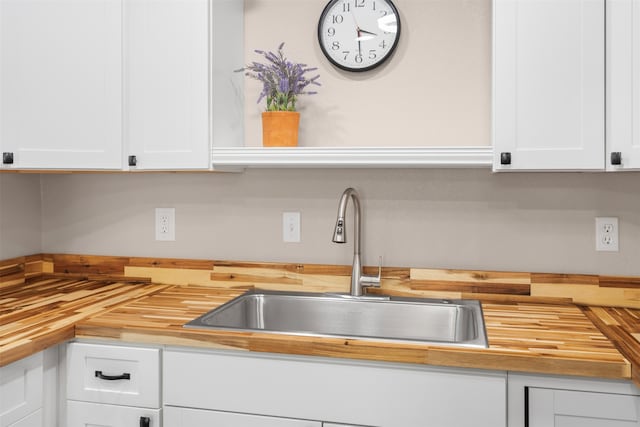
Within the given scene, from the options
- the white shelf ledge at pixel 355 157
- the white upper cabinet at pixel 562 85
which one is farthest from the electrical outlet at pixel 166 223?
the white upper cabinet at pixel 562 85

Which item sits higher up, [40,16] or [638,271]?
[40,16]

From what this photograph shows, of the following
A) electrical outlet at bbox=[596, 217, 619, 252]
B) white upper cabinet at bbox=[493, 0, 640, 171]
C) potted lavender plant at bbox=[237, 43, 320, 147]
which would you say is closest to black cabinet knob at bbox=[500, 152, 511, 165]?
white upper cabinet at bbox=[493, 0, 640, 171]

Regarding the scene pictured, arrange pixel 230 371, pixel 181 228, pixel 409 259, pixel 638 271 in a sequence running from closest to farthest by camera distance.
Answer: pixel 230 371, pixel 638 271, pixel 409 259, pixel 181 228

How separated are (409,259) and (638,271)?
0.75m

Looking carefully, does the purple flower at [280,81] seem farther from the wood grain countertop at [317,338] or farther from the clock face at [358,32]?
the wood grain countertop at [317,338]

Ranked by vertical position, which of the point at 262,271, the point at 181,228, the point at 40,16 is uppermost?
the point at 40,16

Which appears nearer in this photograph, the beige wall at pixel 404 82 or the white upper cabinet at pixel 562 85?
the white upper cabinet at pixel 562 85

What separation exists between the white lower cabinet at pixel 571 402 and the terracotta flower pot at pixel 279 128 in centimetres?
105

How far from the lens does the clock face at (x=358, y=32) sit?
195 cm

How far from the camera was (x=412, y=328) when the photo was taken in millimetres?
1877

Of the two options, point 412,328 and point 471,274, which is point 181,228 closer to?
point 412,328

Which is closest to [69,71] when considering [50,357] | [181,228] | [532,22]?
[181,228]

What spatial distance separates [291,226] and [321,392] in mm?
754

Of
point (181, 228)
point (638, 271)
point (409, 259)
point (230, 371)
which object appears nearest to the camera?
point (230, 371)
